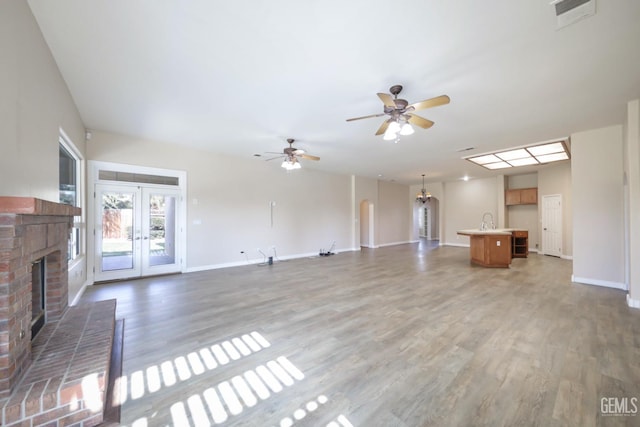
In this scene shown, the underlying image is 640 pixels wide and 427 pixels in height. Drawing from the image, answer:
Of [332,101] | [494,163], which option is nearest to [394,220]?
[494,163]

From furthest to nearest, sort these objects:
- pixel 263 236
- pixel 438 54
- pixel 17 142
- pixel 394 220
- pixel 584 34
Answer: pixel 394 220 → pixel 263 236 → pixel 438 54 → pixel 584 34 → pixel 17 142

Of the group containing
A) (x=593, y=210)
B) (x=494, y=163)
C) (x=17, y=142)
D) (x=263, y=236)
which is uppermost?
(x=494, y=163)

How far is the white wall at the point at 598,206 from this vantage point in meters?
4.59

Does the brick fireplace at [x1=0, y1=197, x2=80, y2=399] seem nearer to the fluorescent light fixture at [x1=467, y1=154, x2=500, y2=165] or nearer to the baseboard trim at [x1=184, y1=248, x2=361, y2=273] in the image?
the baseboard trim at [x1=184, y1=248, x2=361, y2=273]

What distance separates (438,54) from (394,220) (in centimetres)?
999

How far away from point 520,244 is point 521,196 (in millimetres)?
2266

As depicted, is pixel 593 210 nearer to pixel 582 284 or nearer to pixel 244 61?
pixel 582 284

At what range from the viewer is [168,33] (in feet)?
7.61

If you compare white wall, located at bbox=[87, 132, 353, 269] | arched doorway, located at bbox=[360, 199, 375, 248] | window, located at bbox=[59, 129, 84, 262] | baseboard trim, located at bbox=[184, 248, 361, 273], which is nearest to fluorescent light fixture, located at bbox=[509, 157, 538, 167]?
arched doorway, located at bbox=[360, 199, 375, 248]

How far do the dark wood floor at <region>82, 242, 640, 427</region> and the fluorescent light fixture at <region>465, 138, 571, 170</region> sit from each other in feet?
11.3

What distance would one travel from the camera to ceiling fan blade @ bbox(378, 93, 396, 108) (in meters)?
2.82

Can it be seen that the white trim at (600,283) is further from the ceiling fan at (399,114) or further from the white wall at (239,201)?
the white wall at (239,201)

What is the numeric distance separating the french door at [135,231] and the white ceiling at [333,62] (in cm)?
149

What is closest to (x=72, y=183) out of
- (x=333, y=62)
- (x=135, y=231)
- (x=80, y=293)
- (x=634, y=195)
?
(x=135, y=231)
